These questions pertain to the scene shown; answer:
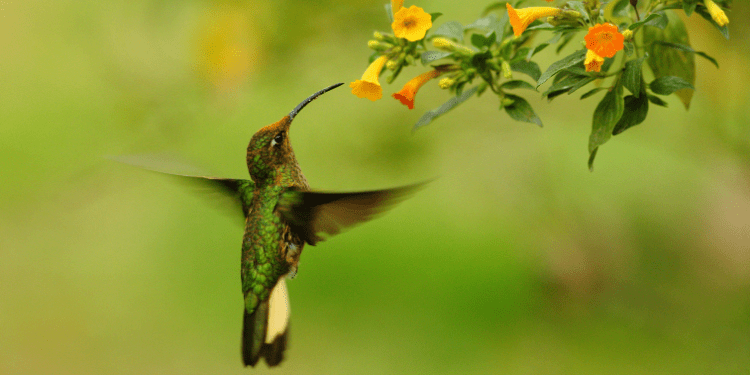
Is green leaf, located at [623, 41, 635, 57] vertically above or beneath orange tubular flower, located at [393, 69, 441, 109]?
above

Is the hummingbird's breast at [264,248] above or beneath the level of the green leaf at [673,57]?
beneath

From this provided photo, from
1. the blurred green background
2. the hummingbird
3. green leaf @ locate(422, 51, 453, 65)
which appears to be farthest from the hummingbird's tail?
the blurred green background

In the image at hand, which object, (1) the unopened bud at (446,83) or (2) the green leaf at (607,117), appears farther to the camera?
(1) the unopened bud at (446,83)

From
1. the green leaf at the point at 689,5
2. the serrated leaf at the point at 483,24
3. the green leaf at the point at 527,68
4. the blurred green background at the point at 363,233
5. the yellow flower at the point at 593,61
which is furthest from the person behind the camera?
the blurred green background at the point at 363,233

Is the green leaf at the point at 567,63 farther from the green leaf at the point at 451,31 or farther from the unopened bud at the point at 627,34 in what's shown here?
the green leaf at the point at 451,31

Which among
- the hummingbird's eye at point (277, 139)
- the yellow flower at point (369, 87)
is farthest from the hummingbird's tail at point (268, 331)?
the yellow flower at point (369, 87)

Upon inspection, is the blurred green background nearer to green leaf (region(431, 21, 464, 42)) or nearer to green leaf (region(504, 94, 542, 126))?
green leaf (region(431, 21, 464, 42))
